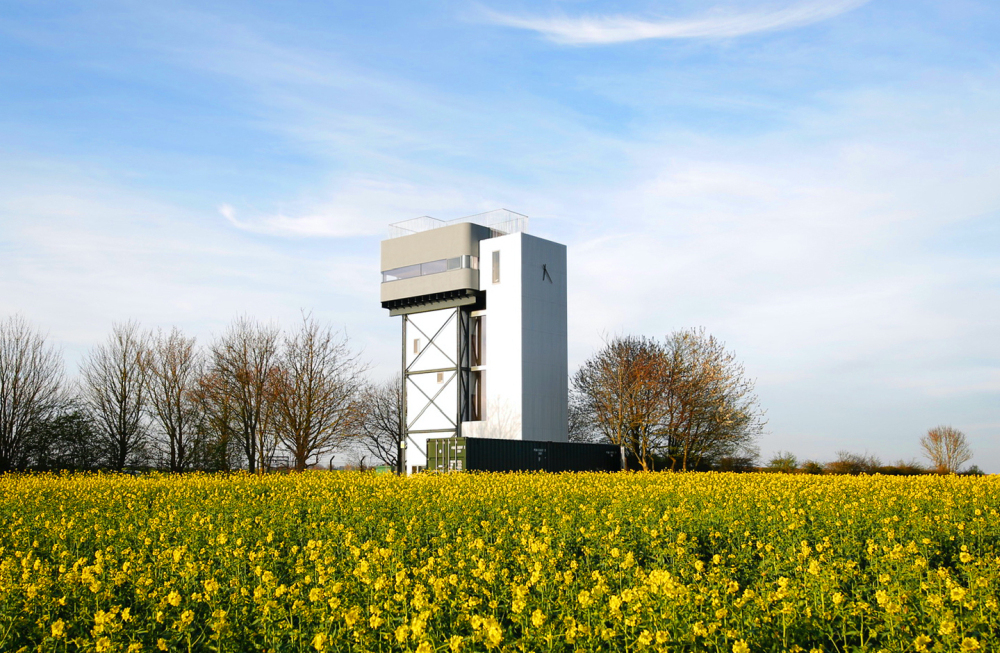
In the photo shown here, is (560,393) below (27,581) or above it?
above

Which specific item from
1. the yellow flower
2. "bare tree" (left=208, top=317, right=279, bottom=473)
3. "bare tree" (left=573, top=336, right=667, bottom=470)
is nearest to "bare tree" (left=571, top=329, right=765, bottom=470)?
"bare tree" (left=573, top=336, right=667, bottom=470)

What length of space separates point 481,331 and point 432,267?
4.73m

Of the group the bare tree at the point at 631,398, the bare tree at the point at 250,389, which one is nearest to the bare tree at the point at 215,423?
the bare tree at the point at 250,389

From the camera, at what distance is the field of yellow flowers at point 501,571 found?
491 centimetres

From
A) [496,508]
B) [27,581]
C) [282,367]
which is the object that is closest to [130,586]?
[27,581]

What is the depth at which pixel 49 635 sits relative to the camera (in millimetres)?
5555

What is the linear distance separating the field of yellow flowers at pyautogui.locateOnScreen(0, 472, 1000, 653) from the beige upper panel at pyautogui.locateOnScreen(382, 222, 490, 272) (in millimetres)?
28855

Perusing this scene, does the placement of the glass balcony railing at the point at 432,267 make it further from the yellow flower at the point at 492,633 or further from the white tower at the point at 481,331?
the yellow flower at the point at 492,633

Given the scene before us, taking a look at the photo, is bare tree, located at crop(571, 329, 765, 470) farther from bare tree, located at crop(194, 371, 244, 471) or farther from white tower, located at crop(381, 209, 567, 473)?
bare tree, located at crop(194, 371, 244, 471)

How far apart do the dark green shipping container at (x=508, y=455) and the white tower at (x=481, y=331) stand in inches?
65.9

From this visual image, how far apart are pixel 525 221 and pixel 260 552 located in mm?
37967

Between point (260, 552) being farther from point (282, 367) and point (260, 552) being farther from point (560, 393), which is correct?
point (560, 393)

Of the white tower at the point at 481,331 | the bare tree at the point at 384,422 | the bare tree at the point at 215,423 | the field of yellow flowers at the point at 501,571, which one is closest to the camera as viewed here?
the field of yellow flowers at the point at 501,571

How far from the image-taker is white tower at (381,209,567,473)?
1629 inches
